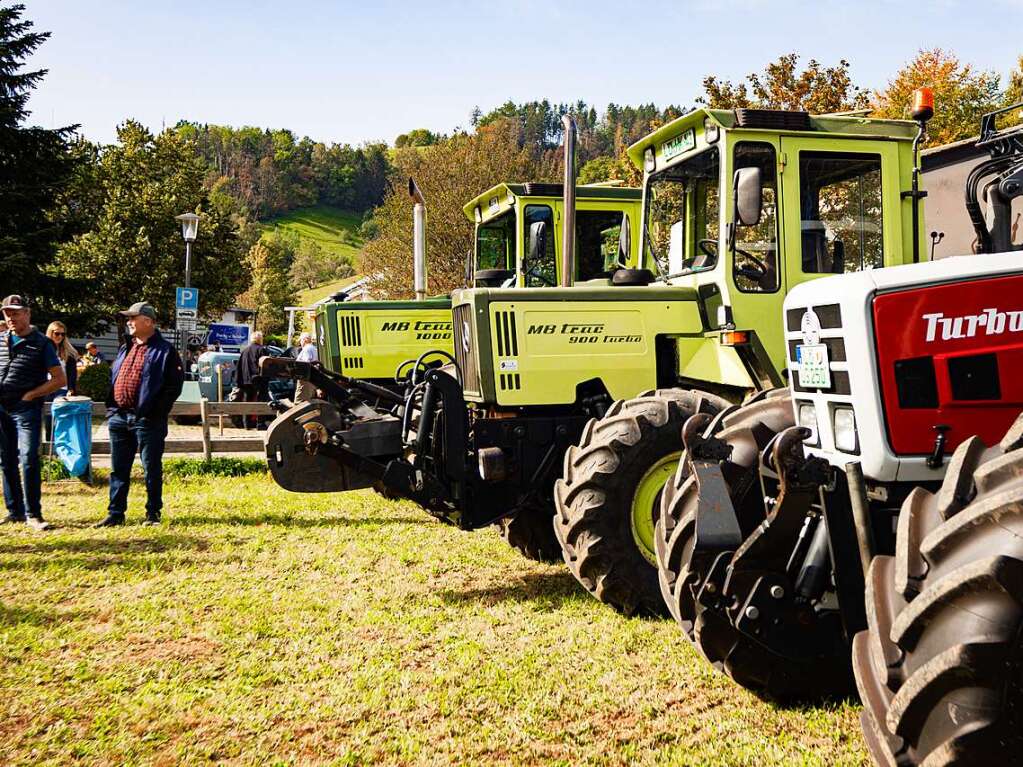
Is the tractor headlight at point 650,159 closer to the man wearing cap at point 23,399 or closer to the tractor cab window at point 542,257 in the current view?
the tractor cab window at point 542,257

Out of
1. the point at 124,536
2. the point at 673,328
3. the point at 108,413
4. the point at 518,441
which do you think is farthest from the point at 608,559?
the point at 108,413

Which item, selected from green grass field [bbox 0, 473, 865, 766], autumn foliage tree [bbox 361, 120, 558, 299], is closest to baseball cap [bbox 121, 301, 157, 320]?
green grass field [bbox 0, 473, 865, 766]

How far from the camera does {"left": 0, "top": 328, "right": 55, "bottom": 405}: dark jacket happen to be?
26.8 ft

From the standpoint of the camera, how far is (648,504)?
5527 millimetres

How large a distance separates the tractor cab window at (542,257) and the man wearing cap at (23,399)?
164 inches

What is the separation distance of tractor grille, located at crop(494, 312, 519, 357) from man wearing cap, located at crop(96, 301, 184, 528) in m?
3.44

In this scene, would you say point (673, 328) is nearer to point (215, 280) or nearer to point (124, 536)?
point (124, 536)

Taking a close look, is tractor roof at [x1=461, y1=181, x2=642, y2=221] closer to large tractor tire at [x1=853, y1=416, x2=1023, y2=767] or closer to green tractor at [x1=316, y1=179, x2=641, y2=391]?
green tractor at [x1=316, y1=179, x2=641, y2=391]

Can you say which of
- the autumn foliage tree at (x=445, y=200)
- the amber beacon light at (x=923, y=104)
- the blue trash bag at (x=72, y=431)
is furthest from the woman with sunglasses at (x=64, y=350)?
the autumn foliage tree at (x=445, y=200)

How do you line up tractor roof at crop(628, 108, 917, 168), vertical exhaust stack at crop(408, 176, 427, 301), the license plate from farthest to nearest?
1. vertical exhaust stack at crop(408, 176, 427, 301)
2. tractor roof at crop(628, 108, 917, 168)
3. the license plate

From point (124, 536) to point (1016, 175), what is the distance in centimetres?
686

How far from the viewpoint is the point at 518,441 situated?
6141 mm

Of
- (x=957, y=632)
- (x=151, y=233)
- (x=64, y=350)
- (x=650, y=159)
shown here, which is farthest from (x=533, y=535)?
(x=151, y=233)

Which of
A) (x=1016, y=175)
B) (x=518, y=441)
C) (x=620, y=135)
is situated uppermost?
(x=620, y=135)
